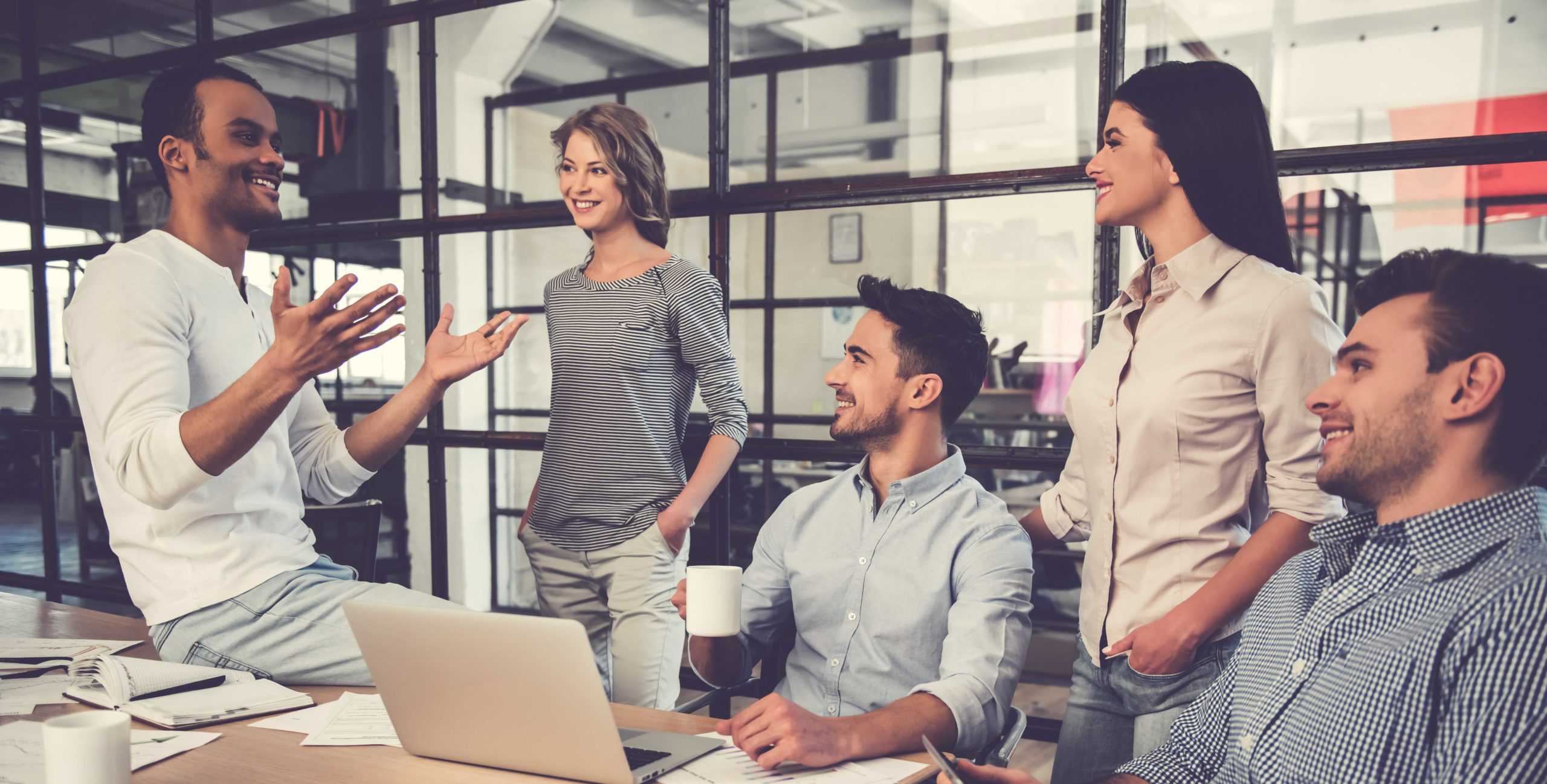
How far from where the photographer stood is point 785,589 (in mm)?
1898

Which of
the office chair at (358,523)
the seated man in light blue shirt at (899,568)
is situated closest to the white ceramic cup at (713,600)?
the seated man in light blue shirt at (899,568)

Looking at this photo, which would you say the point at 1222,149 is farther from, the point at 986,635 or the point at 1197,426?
the point at 986,635

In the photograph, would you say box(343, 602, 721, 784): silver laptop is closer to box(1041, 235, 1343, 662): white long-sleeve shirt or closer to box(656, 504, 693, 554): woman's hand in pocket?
box(1041, 235, 1343, 662): white long-sleeve shirt

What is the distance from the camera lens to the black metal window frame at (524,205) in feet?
6.29

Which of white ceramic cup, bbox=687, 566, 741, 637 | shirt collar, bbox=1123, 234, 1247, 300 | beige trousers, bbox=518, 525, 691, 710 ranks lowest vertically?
beige trousers, bbox=518, 525, 691, 710

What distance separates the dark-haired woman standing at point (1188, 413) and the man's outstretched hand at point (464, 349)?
100cm

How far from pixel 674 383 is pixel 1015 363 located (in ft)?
13.6

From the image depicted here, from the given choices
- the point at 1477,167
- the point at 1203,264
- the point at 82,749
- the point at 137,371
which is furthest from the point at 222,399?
the point at 1477,167

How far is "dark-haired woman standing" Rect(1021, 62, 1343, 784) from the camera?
1460 mm

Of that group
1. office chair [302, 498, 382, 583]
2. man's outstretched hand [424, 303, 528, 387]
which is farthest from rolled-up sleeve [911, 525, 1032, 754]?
→ office chair [302, 498, 382, 583]

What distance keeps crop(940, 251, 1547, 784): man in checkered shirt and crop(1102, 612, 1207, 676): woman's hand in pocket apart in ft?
0.28

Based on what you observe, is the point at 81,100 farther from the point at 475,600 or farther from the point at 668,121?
the point at 668,121

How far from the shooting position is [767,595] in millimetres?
1888

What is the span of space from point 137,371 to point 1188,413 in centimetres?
159
